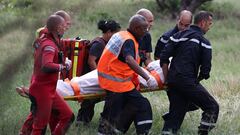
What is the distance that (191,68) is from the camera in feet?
20.6

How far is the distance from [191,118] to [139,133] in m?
1.40

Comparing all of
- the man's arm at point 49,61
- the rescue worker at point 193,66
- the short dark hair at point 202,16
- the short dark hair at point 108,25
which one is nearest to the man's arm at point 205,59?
the rescue worker at point 193,66

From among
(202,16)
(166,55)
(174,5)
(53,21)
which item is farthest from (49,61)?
(174,5)

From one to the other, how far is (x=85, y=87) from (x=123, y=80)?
18.6 inches

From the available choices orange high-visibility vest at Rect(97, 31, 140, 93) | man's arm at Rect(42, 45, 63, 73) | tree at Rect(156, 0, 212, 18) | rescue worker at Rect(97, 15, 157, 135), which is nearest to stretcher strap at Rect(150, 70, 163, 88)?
rescue worker at Rect(97, 15, 157, 135)

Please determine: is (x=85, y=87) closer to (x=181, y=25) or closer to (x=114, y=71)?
(x=114, y=71)

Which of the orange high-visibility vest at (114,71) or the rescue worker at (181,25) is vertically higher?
the rescue worker at (181,25)

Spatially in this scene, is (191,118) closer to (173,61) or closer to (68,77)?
(173,61)

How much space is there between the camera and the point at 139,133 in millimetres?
6172

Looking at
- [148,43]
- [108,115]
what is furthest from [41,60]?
[148,43]

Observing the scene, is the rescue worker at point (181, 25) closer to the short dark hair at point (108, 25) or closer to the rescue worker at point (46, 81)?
the short dark hair at point (108, 25)

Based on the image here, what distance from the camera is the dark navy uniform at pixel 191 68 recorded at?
245 inches

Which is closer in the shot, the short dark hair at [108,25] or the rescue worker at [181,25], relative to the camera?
the short dark hair at [108,25]

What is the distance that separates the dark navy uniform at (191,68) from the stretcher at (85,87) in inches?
8.3
